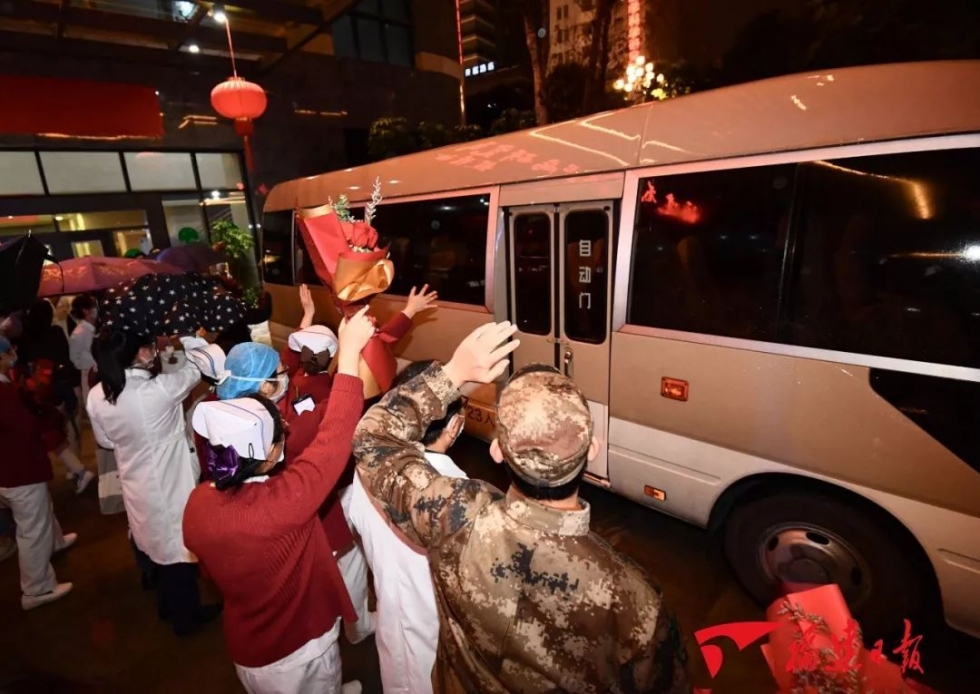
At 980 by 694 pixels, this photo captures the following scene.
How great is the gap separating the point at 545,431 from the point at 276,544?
1.21 meters

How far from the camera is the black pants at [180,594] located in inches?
126

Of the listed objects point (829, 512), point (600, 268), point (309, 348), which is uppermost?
point (600, 268)

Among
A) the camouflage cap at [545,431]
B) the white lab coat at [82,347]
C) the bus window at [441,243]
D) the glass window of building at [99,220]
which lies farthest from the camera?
the glass window of building at [99,220]

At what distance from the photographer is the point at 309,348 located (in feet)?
10.1

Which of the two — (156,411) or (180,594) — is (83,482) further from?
(156,411)

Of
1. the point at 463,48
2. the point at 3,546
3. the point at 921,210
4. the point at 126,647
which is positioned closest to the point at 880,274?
the point at 921,210

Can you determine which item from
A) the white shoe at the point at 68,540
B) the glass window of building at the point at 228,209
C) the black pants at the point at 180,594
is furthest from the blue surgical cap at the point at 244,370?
the glass window of building at the point at 228,209

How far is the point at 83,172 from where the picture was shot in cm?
1102

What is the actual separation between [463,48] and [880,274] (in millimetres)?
12488

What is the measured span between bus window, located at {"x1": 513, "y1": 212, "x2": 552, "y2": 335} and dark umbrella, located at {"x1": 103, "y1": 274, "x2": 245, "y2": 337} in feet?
7.16

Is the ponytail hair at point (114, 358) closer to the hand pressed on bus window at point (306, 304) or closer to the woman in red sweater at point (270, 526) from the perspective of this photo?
the hand pressed on bus window at point (306, 304)

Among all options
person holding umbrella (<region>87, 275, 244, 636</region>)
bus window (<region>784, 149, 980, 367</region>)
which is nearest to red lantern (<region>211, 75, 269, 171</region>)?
person holding umbrella (<region>87, 275, 244, 636</region>)

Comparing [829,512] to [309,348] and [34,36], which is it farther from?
[34,36]

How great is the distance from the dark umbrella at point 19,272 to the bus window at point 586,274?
14.6 ft
